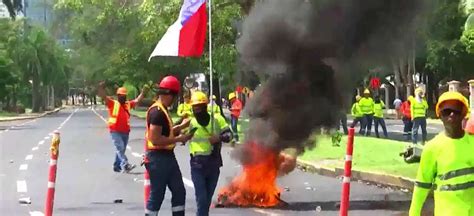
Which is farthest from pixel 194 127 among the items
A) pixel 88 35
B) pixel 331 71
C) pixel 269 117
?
pixel 88 35

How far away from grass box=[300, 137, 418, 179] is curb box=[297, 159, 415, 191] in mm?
152

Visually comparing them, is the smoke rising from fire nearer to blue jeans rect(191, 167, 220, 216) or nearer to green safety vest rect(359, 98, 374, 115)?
blue jeans rect(191, 167, 220, 216)

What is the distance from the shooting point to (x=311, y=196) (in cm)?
1210

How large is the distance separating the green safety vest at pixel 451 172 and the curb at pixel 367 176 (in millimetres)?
7795

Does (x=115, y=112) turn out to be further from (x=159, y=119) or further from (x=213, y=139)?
(x=159, y=119)

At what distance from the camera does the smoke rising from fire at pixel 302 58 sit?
10.2 meters

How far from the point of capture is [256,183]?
10469mm

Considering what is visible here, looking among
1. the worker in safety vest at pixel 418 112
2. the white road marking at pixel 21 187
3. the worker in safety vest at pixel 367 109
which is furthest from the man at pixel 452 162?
the worker in safety vest at pixel 367 109

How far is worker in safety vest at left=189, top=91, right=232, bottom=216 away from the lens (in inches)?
333

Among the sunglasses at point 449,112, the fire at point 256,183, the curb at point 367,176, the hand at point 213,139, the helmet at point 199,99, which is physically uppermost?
the sunglasses at point 449,112

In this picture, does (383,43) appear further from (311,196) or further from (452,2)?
(452,2)

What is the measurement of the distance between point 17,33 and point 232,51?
53642mm

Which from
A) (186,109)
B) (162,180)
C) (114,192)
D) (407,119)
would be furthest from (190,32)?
(407,119)

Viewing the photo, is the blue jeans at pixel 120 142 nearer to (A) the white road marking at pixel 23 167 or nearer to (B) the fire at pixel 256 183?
(A) the white road marking at pixel 23 167
